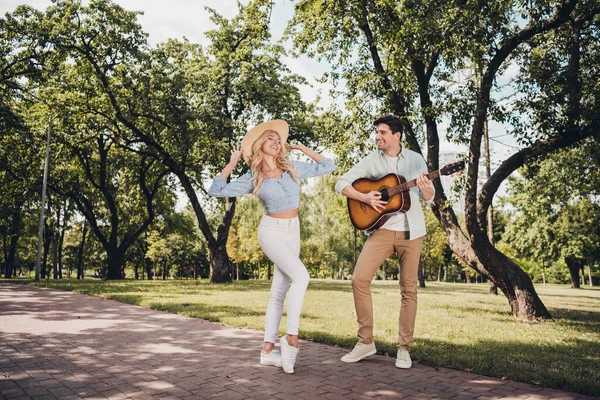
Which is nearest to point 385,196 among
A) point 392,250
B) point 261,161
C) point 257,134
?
point 392,250

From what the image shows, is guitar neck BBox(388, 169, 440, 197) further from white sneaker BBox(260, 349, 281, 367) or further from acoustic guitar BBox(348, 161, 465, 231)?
white sneaker BBox(260, 349, 281, 367)

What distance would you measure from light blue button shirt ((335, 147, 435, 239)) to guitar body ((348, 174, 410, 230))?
0.10 meters

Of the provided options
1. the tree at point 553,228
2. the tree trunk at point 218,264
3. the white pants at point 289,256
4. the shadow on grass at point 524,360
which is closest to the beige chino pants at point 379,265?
the shadow on grass at point 524,360

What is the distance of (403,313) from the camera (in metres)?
4.75

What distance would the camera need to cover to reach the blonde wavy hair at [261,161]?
15.1ft

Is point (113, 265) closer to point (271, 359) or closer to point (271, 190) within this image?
point (271, 359)

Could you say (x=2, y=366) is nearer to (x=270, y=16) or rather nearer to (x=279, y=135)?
(x=279, y=135)

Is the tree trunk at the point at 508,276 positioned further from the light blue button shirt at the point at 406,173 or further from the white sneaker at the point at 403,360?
the white sneaker at the point at 403,360

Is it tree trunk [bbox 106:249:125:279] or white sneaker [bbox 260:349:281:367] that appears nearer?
white sneaker [bbox 260:349:281:367]

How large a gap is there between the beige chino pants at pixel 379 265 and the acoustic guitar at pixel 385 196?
0.19 m

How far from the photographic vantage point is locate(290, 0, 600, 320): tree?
8.66 meters

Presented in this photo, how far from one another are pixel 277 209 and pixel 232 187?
0.54 meters

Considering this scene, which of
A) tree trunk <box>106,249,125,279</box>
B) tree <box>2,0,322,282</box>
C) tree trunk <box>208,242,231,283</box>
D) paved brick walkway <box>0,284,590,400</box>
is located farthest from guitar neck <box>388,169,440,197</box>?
tree trunk <box>106,249,125,279</box>

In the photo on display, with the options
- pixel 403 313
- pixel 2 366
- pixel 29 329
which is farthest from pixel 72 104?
pixel 403 313
